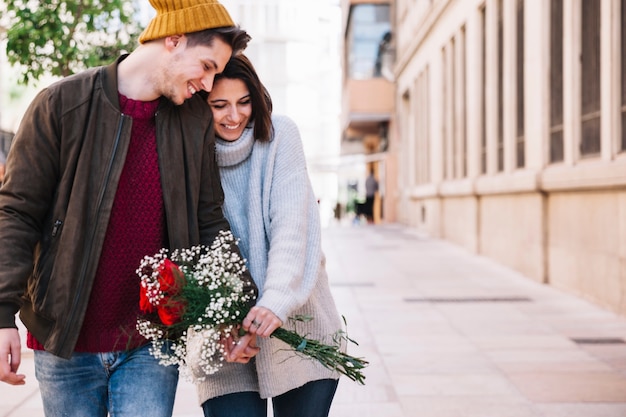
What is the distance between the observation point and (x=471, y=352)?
22.5 feet

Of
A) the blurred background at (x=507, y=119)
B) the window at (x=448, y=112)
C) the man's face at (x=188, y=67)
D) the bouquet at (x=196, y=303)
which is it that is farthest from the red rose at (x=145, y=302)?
the window at (x=448, y=112)

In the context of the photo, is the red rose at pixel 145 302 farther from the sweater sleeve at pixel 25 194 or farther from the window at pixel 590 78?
the window at pixel 590 78

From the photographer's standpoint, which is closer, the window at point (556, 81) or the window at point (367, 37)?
the window at point (556, 81)

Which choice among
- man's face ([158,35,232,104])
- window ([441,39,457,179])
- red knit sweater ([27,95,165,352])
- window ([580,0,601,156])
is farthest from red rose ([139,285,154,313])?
window ([441,39,457,179])

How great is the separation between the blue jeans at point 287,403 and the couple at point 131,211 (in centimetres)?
11

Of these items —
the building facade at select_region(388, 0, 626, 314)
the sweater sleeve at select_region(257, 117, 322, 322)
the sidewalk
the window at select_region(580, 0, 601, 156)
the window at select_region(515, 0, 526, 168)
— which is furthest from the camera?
the window at select_region(515, 0, 526, 168)

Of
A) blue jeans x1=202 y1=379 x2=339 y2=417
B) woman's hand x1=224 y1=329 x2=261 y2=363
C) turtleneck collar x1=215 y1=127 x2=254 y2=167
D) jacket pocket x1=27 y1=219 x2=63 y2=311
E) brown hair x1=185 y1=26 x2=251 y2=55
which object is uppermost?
brown hair x1=185 y1=26 x2=251 y2=55

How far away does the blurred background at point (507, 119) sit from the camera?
8664 millimetres

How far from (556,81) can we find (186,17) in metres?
9.25

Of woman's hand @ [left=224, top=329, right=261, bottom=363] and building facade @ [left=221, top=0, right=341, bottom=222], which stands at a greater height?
building facade @ [left=221, top=0, right=341, bottom=222]

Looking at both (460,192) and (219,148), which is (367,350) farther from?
(460,192)

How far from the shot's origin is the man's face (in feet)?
8.21

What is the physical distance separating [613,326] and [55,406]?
20.6 ft

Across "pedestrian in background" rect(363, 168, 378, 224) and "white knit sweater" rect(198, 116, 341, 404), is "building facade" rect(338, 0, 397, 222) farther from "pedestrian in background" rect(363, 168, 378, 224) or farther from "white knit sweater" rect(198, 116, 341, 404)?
"white knit sweater" rect(198, 116, 341, 404)
